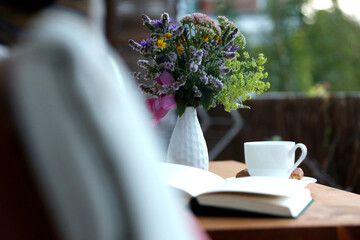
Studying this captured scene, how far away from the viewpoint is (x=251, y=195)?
796mm

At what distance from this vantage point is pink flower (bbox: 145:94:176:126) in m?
1.20

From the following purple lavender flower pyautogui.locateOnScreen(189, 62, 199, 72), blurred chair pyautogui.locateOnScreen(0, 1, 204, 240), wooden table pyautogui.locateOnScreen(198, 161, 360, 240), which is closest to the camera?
blurred chair pyautogui.locateOnScreen(0, 1, 204, 240)

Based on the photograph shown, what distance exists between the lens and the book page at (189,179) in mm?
861

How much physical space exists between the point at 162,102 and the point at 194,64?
129mm

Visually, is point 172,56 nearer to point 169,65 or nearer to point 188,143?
point 169,65

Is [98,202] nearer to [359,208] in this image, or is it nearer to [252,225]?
[252,225]

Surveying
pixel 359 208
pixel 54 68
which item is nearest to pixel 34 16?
pixel 54 68

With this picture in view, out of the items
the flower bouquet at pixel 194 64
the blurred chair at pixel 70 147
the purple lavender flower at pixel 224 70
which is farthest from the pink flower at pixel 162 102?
the blurred chair at pixel 70 147

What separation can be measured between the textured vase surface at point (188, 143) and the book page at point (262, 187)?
0.93ft

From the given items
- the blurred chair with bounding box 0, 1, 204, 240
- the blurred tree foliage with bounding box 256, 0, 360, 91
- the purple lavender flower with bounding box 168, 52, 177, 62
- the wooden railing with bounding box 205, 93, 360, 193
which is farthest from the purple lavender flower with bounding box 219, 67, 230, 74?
the blurred tree foliage with bounding box 256, 0, 360, 91

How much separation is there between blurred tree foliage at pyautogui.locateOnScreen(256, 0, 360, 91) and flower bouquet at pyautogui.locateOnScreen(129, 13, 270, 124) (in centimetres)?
1016

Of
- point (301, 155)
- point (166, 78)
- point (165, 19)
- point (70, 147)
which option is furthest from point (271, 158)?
point (70, 147)

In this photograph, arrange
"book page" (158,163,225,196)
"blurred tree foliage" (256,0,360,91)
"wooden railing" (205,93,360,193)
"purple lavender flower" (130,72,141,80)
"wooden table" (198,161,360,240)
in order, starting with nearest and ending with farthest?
"wooden table" (198,161,360,240), "book page" (158,163,225,196), "purple lavender flower" (130,72,141,80), "wooden railing" (205,93,360,193), "blurred tree foliage" (256,0,360,91)

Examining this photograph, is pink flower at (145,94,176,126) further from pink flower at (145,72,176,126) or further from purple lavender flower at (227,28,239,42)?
purple lavender flower at (227,28,239,42)
